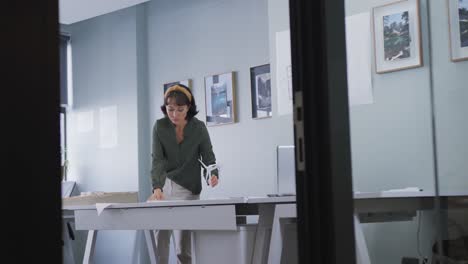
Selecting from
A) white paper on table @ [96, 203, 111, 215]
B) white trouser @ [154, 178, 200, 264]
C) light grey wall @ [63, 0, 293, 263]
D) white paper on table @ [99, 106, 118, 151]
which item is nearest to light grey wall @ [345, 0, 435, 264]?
white paper on table @ [96, 203, 111, 215]

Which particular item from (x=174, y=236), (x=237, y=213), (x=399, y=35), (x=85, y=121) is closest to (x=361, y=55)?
(x=399, y=35)

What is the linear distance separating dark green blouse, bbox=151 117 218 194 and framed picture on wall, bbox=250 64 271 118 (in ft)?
3.37

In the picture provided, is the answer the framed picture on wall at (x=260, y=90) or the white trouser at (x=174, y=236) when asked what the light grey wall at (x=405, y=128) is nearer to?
the white trouser at (x=174, y=236)

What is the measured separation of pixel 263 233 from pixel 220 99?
2.66 meters

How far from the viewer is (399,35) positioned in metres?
2.86

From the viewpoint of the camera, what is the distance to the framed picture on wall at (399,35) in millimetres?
2787

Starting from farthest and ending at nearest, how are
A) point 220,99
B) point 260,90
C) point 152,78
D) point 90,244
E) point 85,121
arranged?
point 85,121 → point 152,78 → point 220,99 → point 260,90 → point 90,244

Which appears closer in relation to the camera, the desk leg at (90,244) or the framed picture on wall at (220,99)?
the desk leg at (90,244)

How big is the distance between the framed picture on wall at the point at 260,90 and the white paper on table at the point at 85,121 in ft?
7.24

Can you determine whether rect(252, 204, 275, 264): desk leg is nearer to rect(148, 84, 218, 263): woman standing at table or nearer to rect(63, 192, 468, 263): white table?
rect(63, 192, 468, 263): white table

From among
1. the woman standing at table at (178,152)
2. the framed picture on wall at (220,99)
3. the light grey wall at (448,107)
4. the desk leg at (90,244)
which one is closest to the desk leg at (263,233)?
the light grey wall at (448,107)

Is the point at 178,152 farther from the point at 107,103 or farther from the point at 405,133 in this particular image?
the point at 107,103

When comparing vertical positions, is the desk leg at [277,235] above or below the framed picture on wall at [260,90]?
below

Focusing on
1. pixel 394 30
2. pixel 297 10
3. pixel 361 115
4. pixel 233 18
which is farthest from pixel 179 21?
pixel 297 10
